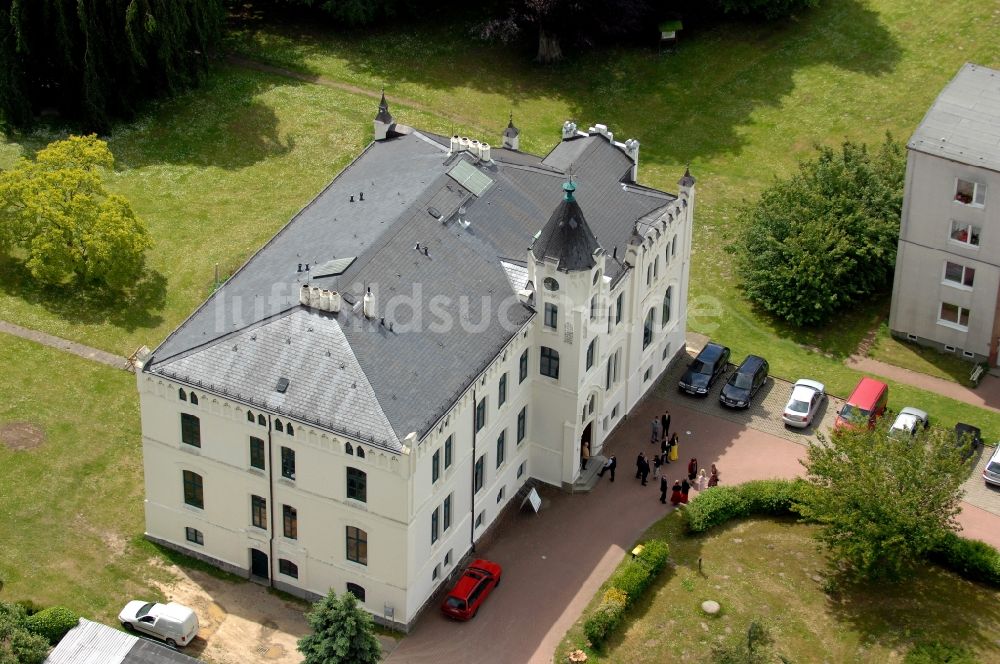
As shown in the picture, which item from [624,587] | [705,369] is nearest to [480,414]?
[624,587]

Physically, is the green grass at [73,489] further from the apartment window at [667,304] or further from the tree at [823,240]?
the tree at [823,240]

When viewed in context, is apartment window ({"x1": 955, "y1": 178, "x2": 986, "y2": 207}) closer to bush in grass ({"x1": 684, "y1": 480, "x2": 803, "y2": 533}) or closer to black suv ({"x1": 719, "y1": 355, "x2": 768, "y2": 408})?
black suv ({"x1": 719, "y1": 355, "x2": 768, "y2": 408})

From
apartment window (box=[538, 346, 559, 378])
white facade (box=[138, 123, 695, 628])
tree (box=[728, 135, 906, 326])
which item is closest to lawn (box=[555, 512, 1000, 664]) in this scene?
white facade (box=[138, 123, 695, 628])

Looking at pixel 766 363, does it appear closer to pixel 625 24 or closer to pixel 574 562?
pixel 574 562

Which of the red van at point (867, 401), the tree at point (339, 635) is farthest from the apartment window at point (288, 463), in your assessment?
the red van at point (867, 401)

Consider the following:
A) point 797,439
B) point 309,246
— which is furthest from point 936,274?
point 309,246
